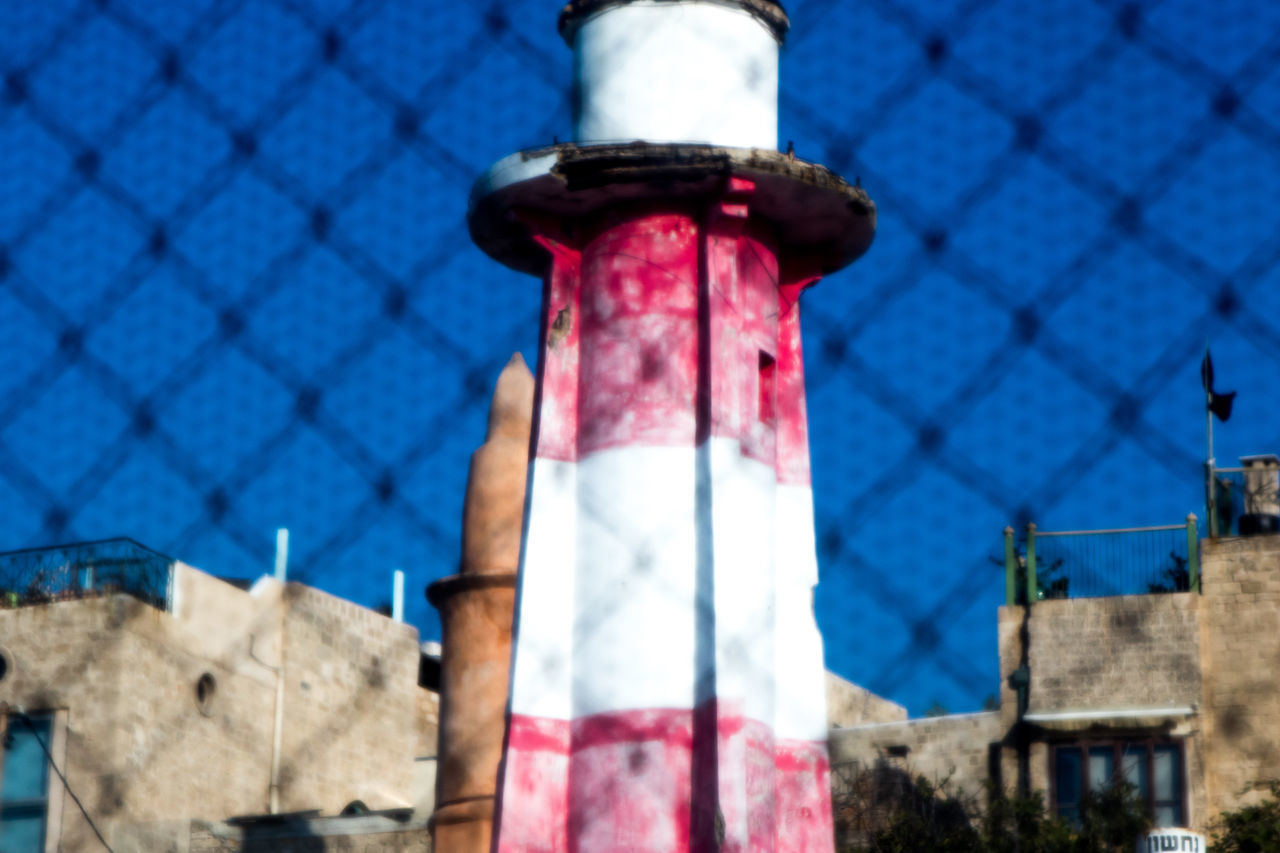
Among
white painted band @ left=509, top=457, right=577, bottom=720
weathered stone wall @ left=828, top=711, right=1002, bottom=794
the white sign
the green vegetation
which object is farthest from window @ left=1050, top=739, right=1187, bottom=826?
white painted band @ left=509, top=457, right=577, bottom=720

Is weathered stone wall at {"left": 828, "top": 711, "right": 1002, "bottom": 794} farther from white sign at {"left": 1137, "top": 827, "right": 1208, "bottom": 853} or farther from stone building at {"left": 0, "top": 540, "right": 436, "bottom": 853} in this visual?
white sign at {"left": 1137, "top": 827, "right": 1208, "bottom": 853}

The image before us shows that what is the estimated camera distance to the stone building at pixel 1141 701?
14.4m

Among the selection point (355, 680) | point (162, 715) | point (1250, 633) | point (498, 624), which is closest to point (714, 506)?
point (498, 624)

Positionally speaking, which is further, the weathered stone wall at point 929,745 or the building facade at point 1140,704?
the weathered stone wall at point 929,745

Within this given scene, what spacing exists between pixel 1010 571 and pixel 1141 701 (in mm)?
1338

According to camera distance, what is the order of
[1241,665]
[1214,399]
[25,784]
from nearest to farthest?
[1214,399] → [1241,665] → [25,784]

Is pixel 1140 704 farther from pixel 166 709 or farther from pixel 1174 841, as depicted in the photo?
pixel 166 709

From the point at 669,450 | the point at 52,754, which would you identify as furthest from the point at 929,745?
the point at 669,450

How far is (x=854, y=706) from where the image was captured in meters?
20.4

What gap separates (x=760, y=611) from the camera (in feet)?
28.1

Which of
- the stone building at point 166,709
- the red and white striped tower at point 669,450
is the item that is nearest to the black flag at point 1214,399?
the red and white striped tower at point 669,450

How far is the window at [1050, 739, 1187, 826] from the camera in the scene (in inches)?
570

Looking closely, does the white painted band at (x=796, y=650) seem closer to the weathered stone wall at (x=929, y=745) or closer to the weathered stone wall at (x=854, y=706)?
the weathered stone wall at (x=929, y=745)

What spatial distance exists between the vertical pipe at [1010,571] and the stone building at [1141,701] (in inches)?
2.7
